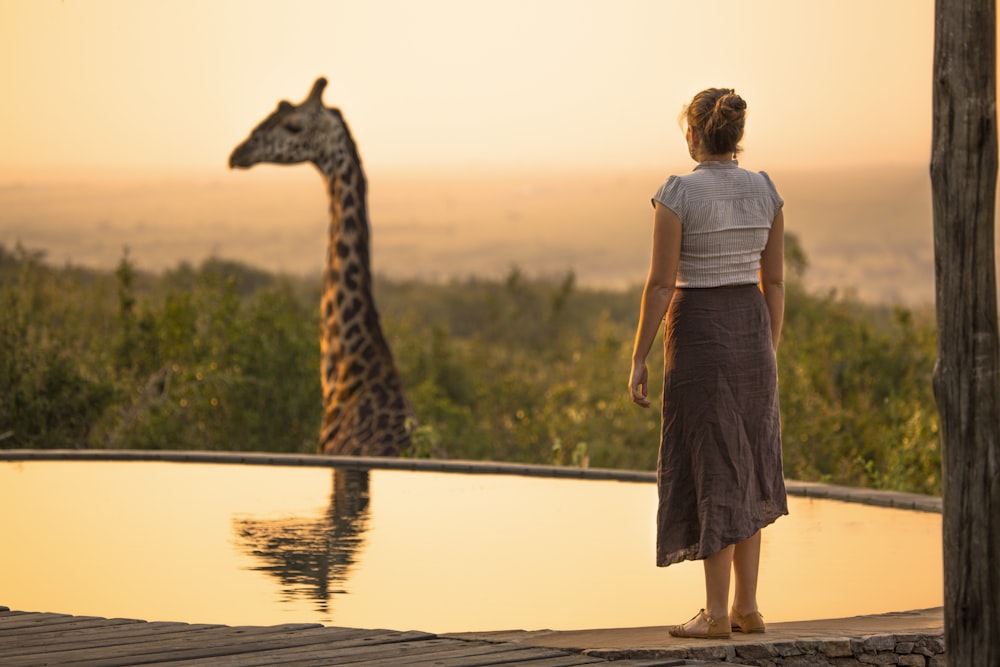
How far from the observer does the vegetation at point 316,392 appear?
1009 cm

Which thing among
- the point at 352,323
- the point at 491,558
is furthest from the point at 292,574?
the point at 352,323

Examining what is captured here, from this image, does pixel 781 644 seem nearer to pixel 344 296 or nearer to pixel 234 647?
pixel 234 647

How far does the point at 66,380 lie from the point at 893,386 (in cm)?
697

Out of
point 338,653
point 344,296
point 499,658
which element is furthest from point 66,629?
point 344,296

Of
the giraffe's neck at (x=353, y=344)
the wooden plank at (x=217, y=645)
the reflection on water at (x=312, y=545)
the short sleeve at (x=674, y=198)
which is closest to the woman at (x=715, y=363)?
the short sleeve at (x=674, y=198)

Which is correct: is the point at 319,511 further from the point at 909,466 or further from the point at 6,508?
the point at 909,466

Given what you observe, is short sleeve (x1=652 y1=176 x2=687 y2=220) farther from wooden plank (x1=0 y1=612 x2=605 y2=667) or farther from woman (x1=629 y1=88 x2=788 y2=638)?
wooden plank (x1=0 y1=612 x2=605 y2=667)

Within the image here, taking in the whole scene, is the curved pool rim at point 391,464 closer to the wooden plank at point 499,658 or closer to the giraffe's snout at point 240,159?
the giraffe's snout at point 240,159

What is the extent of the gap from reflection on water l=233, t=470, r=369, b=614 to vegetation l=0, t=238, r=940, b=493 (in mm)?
2801

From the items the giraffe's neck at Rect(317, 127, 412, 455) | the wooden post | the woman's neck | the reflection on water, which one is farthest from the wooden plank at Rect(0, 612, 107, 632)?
the giraffe's neck at Rect(317, 127, 412, 455)

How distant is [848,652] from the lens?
357 cm

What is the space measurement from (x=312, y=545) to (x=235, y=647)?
1872 millimetres

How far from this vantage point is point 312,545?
17.0 ft

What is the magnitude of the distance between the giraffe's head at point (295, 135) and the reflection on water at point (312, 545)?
12.2 feet
